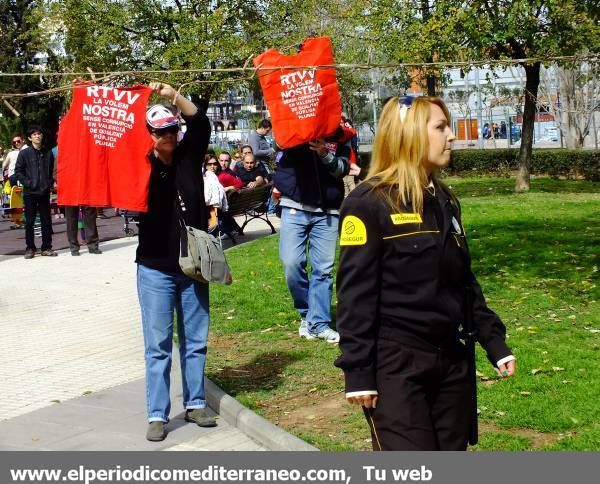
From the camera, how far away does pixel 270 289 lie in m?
11.9

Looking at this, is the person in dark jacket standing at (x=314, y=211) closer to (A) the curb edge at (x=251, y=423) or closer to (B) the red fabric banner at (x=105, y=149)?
(A) the curb edge at (x=251, y=423)

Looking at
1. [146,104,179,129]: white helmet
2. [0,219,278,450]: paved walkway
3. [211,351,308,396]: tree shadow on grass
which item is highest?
[146,104,179,129]: white helmet

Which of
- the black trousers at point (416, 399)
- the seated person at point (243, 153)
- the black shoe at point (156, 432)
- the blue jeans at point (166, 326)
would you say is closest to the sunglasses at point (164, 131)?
the blue jeans at point (166, 326)

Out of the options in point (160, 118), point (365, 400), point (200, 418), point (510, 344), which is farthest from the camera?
point (510, 344)

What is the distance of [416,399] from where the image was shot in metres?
3.82

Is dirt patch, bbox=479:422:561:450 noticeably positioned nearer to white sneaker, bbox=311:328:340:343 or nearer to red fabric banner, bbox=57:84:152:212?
red fabric banner, bbox=57:84:152:212

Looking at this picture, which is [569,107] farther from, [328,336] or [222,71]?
[222,71]

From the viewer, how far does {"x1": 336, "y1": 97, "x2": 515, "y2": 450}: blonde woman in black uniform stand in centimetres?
381

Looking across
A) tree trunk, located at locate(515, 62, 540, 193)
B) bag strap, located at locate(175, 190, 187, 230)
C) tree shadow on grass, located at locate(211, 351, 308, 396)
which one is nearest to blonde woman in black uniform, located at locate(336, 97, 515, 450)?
bag strap, located at locate(175, 190, 187, 230)

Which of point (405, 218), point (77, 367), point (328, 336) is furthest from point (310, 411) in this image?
point (405, 218)

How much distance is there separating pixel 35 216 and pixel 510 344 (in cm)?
1069

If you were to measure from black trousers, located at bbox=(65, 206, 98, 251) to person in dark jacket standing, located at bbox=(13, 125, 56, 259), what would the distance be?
1.13 ft

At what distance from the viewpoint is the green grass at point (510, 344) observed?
241 inches

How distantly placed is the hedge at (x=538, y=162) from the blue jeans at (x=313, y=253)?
67.2 ft
